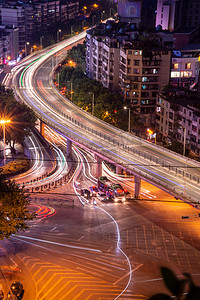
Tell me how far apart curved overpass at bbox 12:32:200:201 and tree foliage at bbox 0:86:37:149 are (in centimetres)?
257

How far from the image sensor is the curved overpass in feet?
155

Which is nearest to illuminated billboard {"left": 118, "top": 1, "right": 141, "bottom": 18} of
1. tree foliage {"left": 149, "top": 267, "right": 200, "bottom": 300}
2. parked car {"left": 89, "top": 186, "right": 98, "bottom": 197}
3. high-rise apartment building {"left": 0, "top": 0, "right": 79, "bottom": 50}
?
high-rise apartment building {"left": 0, "top": 0, "right": 79, "bottom": 50}

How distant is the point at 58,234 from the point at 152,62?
159ft

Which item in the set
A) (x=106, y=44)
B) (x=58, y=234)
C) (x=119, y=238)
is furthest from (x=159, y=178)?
(x=106, y=44)

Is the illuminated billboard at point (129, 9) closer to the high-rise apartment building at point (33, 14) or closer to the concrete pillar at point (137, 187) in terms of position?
the high-rise apartment building at point (33, 14)

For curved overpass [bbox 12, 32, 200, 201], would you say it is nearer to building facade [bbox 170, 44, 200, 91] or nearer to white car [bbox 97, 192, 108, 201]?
white car [bbox 97, 192, 108, 201]

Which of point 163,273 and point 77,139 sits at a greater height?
point 163,273

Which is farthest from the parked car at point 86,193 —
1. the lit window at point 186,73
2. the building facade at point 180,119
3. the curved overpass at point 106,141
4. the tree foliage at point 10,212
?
the lit window at point 186,73

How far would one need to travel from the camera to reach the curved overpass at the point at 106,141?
47.2m

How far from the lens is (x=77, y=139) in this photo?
63219 mm

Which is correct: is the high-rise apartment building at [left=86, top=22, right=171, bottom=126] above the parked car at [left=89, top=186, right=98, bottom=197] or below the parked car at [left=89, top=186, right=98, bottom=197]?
above

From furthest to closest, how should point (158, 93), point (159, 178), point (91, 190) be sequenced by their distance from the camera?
point (158, 93) < point (91, 190) < point (159, 178)

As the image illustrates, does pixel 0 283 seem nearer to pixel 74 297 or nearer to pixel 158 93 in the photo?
pixel 74 297

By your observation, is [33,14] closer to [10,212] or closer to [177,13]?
[177,13]
